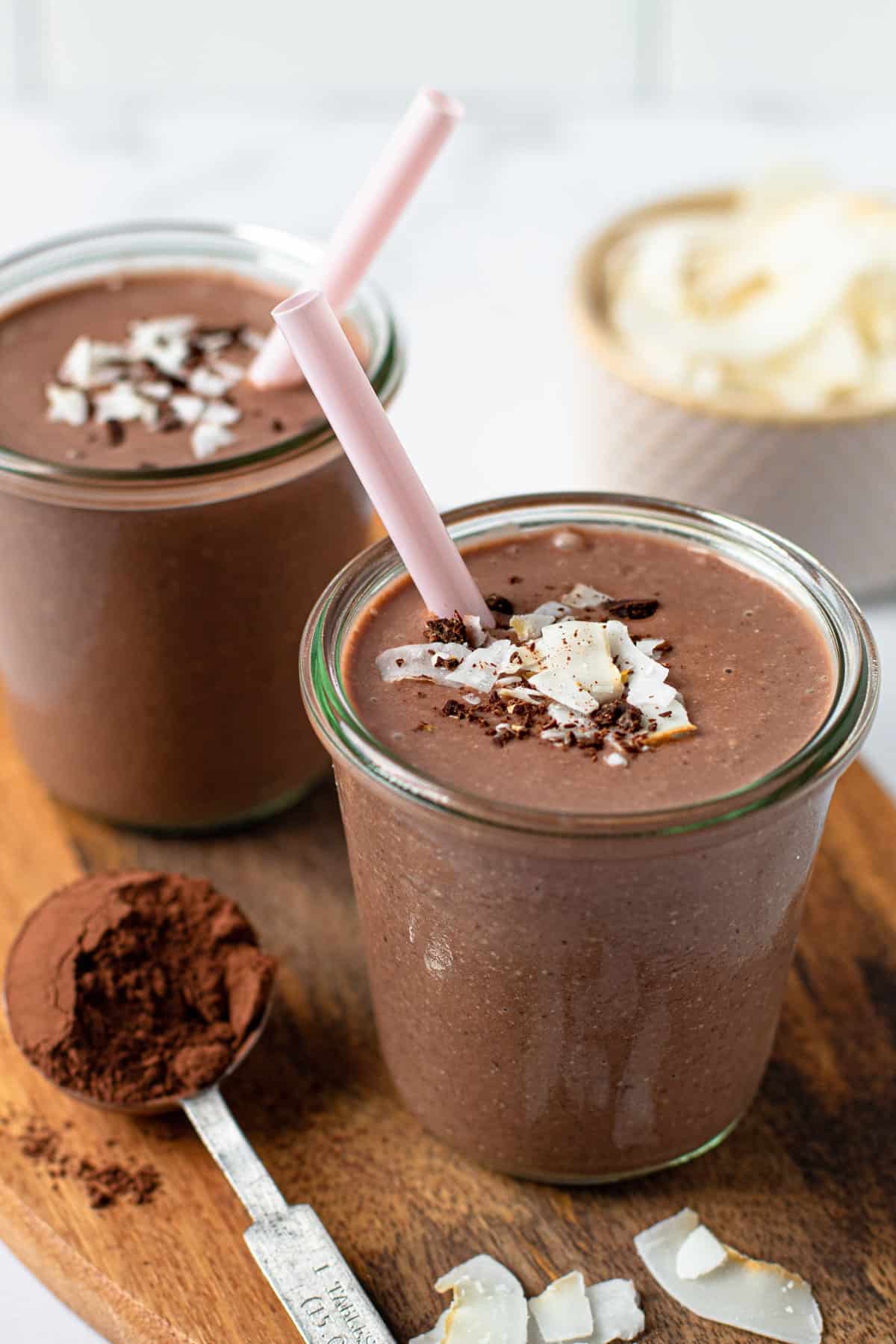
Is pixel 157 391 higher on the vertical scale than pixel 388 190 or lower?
lower

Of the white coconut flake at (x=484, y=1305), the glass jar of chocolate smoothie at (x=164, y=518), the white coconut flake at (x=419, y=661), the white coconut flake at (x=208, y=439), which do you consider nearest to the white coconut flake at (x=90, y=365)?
the glass jar of chocolate smoothie at (x=164, y=518)

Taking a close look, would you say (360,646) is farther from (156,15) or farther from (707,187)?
(156,15)

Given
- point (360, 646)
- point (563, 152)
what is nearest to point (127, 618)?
point (360, 646)

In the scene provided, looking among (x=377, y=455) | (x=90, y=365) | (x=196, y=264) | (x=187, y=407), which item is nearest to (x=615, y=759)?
(x=377, y=455)

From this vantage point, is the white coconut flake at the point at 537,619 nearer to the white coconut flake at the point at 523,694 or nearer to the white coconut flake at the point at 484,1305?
the white coconut flake at the point at 523,694

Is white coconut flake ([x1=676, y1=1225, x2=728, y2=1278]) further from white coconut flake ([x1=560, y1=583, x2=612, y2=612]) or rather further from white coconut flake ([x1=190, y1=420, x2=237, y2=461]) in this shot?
white coconut flake ([x1=190, y1=420, x2=237, y2=461])

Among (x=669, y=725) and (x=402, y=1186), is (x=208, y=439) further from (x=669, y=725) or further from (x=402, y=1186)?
(x=402, y=1186)
